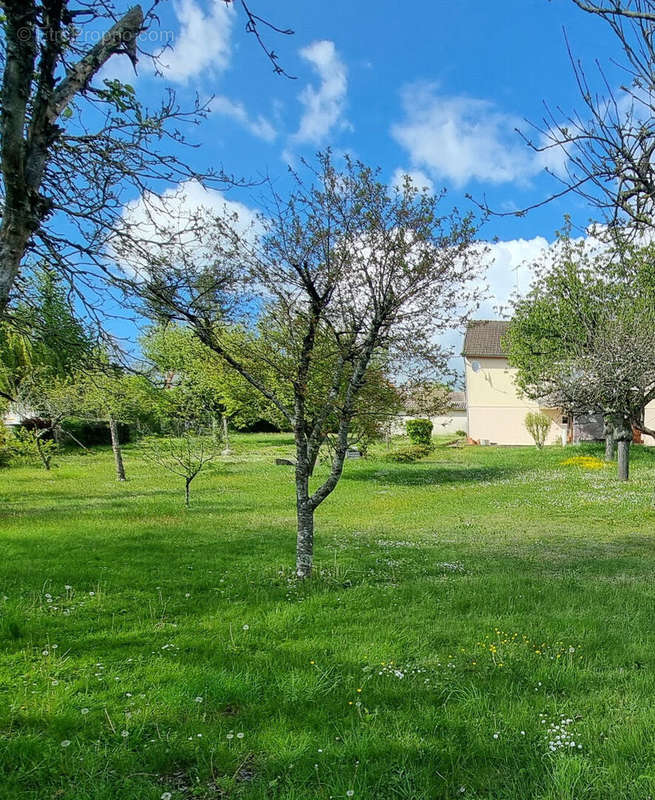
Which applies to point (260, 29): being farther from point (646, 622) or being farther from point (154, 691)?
point (646, 622)

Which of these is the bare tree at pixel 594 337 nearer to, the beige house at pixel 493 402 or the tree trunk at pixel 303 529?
the tree trunk at pixel 303 529

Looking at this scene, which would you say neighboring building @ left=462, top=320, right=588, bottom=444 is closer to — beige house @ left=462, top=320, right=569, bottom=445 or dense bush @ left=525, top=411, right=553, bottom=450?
beige house @ left=462, top=320, right=569, bottom=445

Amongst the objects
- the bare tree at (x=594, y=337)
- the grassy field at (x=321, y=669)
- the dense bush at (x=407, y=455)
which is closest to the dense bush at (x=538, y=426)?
the bare tree at (x=594, y=337)

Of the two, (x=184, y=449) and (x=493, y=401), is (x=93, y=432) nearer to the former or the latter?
(x=184, y=449)

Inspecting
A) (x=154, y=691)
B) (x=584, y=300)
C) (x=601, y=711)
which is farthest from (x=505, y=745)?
(x=584, y=300)

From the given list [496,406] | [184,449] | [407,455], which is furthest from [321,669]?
[496,406]

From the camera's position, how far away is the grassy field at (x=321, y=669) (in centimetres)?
259

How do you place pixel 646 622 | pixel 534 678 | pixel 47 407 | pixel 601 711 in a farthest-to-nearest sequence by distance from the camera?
1. pixel 47 407
2. pixel 646 622
3. pixel 534 678
4. pixel 601 711

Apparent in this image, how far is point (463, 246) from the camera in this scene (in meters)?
6.25

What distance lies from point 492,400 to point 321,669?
3370 centimetres

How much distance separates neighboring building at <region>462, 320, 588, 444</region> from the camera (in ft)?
114

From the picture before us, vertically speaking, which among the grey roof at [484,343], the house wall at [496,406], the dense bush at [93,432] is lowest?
the dense bush at [93,432]

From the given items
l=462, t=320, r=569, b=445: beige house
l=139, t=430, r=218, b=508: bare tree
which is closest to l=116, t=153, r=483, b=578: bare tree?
l=139, t=430, r=218, b=508: bare tree

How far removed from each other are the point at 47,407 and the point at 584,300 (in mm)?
20356
